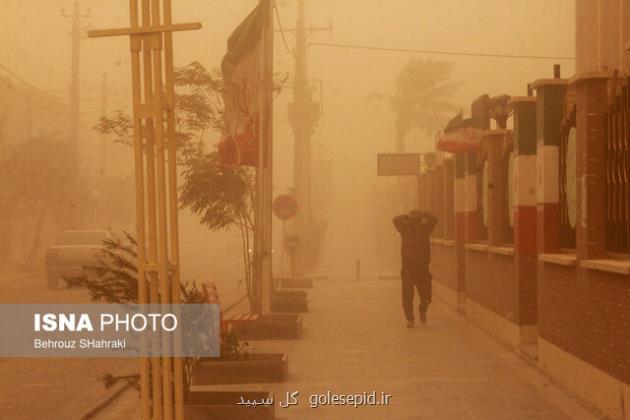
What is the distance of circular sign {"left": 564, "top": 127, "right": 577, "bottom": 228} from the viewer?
36.0ft

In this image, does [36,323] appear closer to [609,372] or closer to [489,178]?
[489,178]

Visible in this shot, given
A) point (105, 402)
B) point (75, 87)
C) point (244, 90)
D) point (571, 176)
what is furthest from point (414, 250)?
point (75, 87)

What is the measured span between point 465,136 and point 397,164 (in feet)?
34.9

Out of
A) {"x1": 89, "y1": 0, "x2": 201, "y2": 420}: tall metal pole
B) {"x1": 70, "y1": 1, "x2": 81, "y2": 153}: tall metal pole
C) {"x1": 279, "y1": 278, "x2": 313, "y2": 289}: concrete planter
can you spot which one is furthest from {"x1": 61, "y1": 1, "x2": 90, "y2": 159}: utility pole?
{"x1": 89, "y1": 0, "x2": 201, "y2": 420}: tall metal pole

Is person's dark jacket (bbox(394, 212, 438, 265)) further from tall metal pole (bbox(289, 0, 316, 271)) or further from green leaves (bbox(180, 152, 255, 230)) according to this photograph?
tall metal pole (bbox(289, 0, 316, 271))

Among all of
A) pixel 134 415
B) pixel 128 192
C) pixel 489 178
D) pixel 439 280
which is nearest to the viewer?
pixel 134 415

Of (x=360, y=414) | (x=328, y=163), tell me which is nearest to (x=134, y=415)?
(x=360, y=414)

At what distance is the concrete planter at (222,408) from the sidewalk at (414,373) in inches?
29.3

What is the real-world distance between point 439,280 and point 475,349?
37.1 ft

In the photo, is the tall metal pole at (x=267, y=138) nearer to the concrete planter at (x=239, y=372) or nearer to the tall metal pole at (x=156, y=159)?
the concrete planter at (x=239, y=372)

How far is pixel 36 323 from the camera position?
1992 cm

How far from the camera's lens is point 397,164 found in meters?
28.9

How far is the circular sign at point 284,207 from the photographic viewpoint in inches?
1145

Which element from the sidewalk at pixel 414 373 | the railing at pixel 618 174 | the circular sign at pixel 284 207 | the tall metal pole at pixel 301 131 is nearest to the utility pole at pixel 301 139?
the tall metal pole at pixel 301 131
